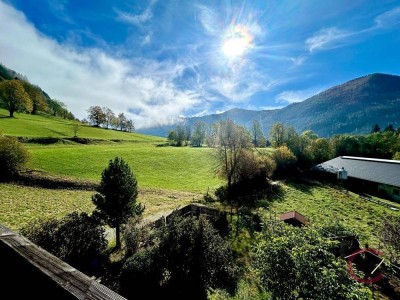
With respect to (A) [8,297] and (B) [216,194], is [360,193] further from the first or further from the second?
(A) [8,297]

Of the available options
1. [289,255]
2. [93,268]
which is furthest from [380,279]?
[93,268]

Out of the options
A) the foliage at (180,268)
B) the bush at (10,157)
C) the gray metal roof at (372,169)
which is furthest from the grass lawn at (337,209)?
the bush at (10,157)

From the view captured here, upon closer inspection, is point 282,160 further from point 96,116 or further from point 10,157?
point 96,116

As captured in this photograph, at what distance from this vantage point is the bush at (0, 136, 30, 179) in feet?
132

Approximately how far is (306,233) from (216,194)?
3236cm

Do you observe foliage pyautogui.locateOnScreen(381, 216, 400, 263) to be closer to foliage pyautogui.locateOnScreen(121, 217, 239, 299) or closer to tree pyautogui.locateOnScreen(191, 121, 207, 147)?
foliage pyautogui.locateOnScreen(121, 217, 239, 299)

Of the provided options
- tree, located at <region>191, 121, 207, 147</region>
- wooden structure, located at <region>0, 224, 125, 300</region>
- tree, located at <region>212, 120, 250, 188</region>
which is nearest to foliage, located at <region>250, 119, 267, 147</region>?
tree, located at <region>191, 121, 207, 147</region>

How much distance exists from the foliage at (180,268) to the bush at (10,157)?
126ft

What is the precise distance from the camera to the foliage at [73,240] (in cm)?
1530

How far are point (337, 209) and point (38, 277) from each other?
139 ft

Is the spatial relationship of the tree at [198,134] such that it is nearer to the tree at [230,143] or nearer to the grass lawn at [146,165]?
the grass lawn at [146,165]

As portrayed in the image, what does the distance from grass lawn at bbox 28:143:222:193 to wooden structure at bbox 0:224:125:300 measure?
1754 inches

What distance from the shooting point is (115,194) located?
2059 cm

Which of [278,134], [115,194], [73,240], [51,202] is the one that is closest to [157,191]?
[51,202]
